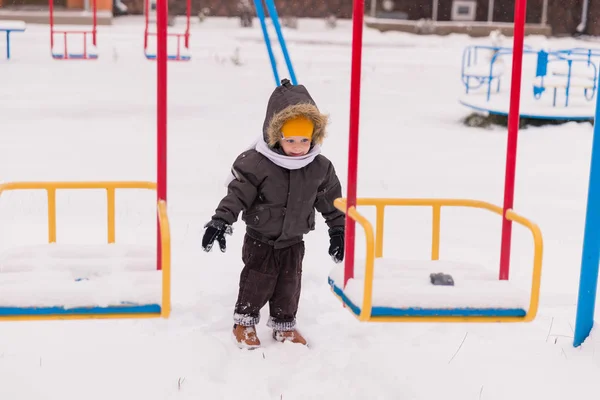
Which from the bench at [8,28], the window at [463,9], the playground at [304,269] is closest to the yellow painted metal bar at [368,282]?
the playground at [304,269]

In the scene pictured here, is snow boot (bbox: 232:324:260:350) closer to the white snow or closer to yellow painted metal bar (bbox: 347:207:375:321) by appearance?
the white snow

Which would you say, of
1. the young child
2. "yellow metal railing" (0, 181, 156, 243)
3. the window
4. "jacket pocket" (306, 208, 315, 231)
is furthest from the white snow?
the window

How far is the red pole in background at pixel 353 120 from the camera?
9.45 feet

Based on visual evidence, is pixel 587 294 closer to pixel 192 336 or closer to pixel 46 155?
pixel 192 336

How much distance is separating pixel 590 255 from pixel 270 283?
51.2 inches

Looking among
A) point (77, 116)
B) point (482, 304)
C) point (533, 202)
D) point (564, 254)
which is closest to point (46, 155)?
point (77, 116)

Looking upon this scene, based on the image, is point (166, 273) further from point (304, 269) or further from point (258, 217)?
point (304, 269)

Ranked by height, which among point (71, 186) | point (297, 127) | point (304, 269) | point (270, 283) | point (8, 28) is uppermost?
point (8, 28)

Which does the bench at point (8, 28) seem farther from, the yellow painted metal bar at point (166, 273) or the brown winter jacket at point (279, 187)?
the yellow painted metal bar at point (166, 273)

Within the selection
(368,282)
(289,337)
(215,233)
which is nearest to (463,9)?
(289,337)

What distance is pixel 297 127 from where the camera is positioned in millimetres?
3311

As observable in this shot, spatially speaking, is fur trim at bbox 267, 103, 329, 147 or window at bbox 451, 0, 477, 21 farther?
window at bbox 451, 0, 477, 21

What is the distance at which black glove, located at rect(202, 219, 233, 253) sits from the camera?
3.16m

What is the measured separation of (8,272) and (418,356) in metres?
1.64
